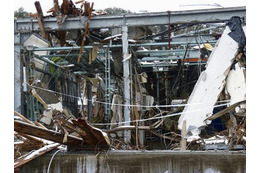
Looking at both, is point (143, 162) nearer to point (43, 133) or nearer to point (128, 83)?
point (43, 133)

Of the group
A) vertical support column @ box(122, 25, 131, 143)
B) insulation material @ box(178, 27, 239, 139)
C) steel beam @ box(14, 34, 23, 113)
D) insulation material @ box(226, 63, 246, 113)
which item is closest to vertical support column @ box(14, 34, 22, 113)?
steel beam @ box(14, 34, 23, 113)

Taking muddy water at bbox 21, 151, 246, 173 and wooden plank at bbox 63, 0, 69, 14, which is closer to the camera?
muddy water at bbox 21, 151, 246, 173

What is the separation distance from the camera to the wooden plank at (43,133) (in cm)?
661

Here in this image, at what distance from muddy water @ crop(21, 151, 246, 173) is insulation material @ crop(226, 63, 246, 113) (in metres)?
2.26

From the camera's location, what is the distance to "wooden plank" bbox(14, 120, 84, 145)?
260 inches

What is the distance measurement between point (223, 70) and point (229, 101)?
2.80 ft

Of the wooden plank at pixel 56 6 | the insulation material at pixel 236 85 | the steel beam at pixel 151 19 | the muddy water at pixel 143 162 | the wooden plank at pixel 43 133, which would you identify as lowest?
the muddy water at pixel 143 162

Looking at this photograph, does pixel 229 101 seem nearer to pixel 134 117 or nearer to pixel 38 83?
pixel 134 117

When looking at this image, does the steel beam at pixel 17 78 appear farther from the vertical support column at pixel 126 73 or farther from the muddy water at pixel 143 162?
A: the muddy water at pixel 143 162

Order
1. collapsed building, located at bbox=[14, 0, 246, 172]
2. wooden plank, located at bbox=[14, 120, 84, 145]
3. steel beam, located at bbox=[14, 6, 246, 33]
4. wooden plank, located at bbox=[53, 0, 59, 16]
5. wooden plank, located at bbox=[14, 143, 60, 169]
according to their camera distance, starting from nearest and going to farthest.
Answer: wooden plank, located at bbox=[14, 120, 84, 145], wooden plank, located at bbox=[14, 143, 60, 169], collapsed building, located at bbox=[14, 0, 246, 172], steel beam, located at bbox=[14, 6, 246, 33], wooden plank, located at bbox=[53, 0, 59, 16]

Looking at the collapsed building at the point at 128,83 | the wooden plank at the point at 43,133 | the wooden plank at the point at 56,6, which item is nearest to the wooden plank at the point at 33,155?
the collapsed building at the point at 128,83

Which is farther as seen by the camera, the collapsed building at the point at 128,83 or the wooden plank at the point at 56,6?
the wooden plank at the point at 56,6

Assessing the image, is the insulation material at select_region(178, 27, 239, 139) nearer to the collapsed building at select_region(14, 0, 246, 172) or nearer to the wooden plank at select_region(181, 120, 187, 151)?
the collapsed building at select_region(14, 0, 246, 172)

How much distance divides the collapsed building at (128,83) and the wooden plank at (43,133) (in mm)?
19
